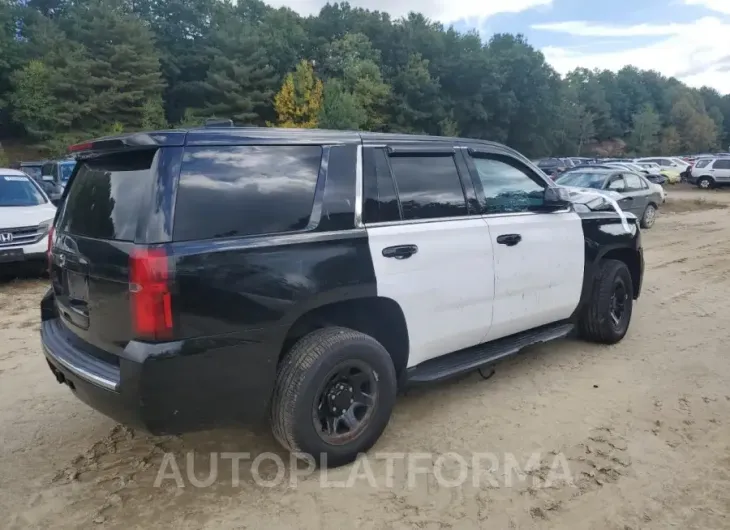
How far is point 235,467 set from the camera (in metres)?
3.36

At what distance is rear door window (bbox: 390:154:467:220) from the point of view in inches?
145

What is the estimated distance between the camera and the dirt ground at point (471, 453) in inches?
114

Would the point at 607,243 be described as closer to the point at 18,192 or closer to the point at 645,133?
the point at 18,192

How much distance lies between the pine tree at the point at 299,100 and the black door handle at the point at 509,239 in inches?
1832

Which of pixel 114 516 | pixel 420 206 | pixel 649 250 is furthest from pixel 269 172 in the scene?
pixel 649 250

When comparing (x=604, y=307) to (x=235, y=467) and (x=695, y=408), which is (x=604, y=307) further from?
(x=235, y=467)

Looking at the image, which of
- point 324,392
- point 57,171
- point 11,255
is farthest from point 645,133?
point 324,392

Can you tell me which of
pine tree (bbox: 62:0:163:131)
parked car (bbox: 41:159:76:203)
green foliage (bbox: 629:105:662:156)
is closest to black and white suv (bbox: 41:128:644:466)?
parked car (bbox: 41:159:76:203)

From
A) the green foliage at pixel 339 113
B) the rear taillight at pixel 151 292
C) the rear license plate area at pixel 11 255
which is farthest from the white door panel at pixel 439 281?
the green foliage at pixel 339 113

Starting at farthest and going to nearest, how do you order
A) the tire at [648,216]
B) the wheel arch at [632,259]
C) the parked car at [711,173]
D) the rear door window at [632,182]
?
the parked car at [711,173], the tire at [648,216], the rear door window at [632,182], the wheel arch at [632,259]

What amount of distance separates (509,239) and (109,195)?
2.63 meters

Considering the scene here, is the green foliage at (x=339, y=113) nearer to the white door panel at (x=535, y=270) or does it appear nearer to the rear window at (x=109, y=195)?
the white door panel at (x=535, y=270)

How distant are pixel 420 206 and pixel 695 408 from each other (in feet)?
8.05

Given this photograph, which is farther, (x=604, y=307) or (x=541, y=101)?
(x=541, y=101)
